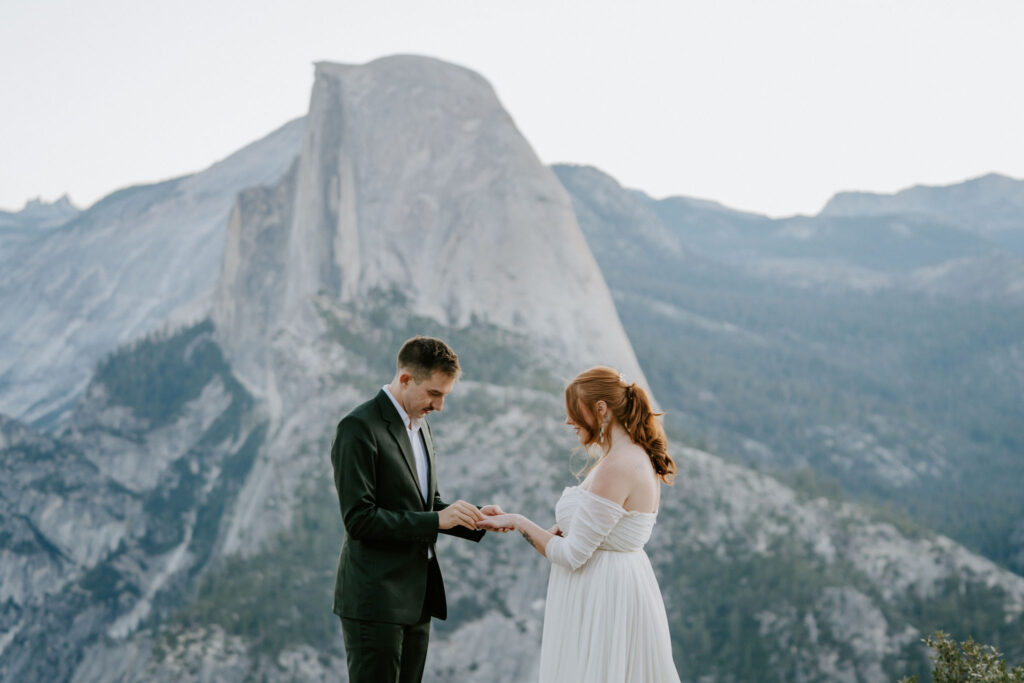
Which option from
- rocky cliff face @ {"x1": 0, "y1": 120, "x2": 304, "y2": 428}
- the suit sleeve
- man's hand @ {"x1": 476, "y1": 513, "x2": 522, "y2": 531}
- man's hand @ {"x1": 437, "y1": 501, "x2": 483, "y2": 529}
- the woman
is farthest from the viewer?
rocky cliff face @ {"x1": 0, "y1": 120, "x2": 304, "y2": 428}

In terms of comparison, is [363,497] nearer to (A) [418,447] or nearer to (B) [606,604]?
(A) [418,447]

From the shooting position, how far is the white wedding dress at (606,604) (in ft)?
13.3

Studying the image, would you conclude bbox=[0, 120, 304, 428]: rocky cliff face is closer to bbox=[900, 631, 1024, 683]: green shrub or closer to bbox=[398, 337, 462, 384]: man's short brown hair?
bbox=[900, 631, 1024, 683]: green shrub

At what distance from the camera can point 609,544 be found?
4.10 m

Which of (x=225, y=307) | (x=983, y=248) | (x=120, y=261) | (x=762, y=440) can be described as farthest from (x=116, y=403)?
(x=983, y=248)

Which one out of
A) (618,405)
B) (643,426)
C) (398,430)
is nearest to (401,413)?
(398,430)

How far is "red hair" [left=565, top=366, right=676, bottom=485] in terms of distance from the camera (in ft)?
13.2

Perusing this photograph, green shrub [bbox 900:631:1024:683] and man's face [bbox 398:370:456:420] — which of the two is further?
green shrub [bbox 900:631:1024:683]

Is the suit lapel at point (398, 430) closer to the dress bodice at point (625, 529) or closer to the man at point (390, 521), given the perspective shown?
the man at point (390, 521)

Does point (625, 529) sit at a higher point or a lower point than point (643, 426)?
lower

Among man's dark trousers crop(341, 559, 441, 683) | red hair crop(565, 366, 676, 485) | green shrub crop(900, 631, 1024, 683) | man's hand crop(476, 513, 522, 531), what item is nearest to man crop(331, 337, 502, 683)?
man's dark trousers crop(341, 559, 441, 683)

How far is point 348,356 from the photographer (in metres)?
26.8

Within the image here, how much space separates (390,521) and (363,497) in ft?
0.50

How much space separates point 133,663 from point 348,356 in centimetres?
978
